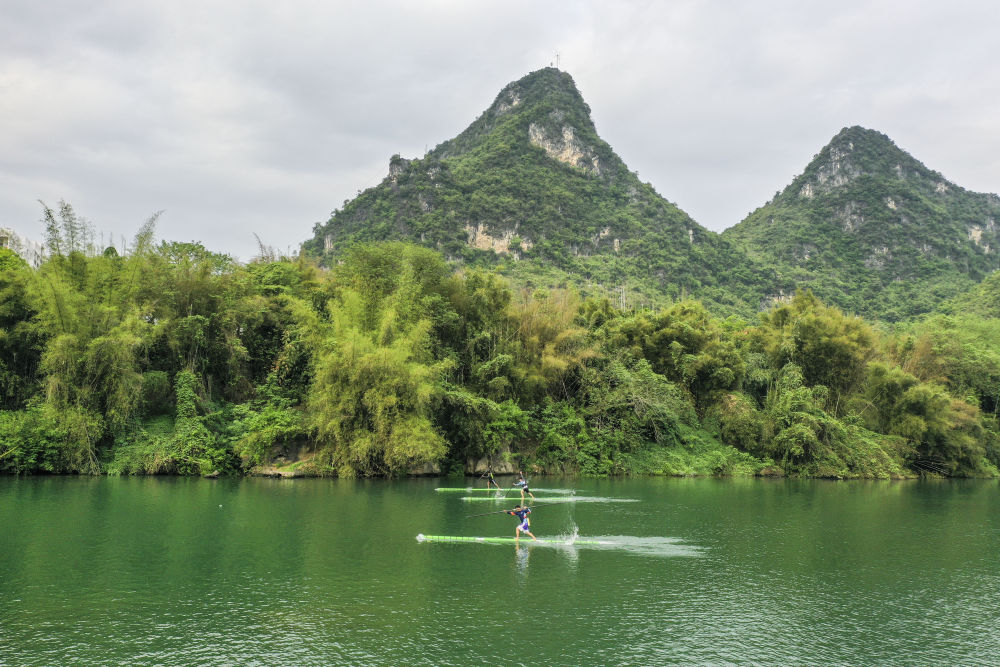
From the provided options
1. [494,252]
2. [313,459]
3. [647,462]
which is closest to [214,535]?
[313,459]

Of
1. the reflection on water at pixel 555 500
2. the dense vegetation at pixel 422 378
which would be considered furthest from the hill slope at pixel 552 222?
the reflection on water at pixel 555 500

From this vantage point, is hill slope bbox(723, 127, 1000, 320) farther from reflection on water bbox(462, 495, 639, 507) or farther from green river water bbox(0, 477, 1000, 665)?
green river water bbox(0, 477, 1000, 665)

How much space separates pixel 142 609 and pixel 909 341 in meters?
44.8

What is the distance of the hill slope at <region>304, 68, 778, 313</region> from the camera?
96.5 metres

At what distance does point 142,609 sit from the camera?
1013 cm

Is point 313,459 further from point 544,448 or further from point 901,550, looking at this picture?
point 901,550

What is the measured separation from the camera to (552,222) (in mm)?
108625

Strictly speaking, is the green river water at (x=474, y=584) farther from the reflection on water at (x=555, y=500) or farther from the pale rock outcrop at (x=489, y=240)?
the pale rock outcrop at (x=489, y=240)

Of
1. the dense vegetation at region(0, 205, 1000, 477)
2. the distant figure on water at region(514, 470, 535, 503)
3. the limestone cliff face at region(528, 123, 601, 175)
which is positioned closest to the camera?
the distant figure on water at region(514, 470, 535, 503)

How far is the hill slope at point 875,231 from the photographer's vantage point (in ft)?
339

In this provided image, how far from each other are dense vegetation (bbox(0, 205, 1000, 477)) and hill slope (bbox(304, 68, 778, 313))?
39625 millimetres

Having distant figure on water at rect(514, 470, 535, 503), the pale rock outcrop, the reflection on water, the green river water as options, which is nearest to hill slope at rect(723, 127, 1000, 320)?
the pale rock outcrop

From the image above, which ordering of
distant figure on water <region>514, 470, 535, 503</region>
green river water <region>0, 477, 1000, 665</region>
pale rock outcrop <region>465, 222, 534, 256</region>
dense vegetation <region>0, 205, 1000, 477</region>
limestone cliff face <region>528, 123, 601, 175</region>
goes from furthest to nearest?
1. limestone cliff face <region>528, 123, 601, 175</region>
2. pale rock outcrop <region>465, 222, 534, 256</region>
3. dense vegetation <region>0, 205, 1000, 477</region>
4. distant figure on water <region>514, 470, 535, 503</region>
5. green river water <region>0, 477, 1000, 665</region>

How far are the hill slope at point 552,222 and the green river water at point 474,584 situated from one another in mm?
61035
